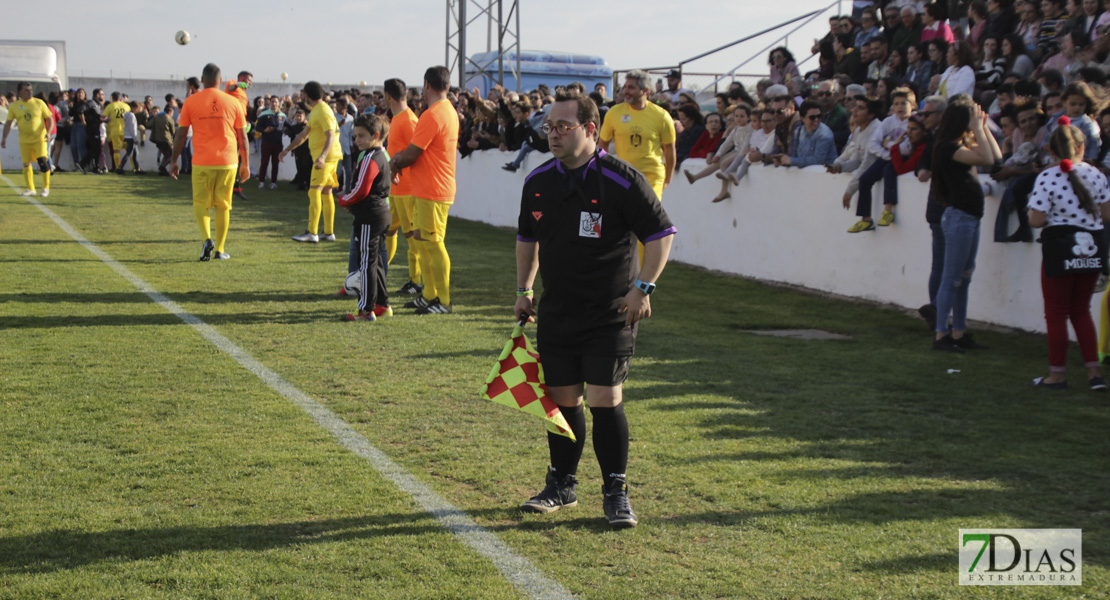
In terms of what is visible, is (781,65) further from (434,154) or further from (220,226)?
(434,154)

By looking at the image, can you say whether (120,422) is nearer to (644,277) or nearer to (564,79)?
(644,277)

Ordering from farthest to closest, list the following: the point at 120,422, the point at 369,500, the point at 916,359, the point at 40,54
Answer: the point at 40,54
the point at 916,359
the point at 120,422
the point at 369,500

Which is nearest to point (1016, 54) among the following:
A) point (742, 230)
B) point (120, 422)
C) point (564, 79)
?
point (742, 230)

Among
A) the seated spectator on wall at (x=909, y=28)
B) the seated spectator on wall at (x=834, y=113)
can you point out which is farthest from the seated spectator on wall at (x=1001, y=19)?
the seated spectator on wall at (x=834, y=113)

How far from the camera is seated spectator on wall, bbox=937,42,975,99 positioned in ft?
41.7

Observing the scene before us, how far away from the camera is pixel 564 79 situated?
115 ft

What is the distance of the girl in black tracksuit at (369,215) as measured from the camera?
9312 millimetres

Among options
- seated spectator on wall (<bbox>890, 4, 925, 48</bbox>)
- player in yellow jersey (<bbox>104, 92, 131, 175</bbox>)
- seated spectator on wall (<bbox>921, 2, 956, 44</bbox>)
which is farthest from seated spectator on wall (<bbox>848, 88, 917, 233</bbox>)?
player in yellow jersey (<bbox>104, 92, 131, 175</bbox>)

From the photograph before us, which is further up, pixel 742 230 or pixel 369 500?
pixel 742 230

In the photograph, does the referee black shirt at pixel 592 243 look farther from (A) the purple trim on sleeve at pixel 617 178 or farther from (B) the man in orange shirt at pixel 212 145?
(B) the man in orange shirt at pixel 212 145

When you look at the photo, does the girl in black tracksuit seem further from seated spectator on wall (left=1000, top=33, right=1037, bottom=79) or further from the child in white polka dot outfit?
seated spectator on wall (left=1000, top=33, right=1037, bottom=79)

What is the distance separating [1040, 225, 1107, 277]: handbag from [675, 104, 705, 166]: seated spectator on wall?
26.5 feet

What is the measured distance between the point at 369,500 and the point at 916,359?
5.28m

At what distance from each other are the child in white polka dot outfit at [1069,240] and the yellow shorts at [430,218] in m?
5.00
